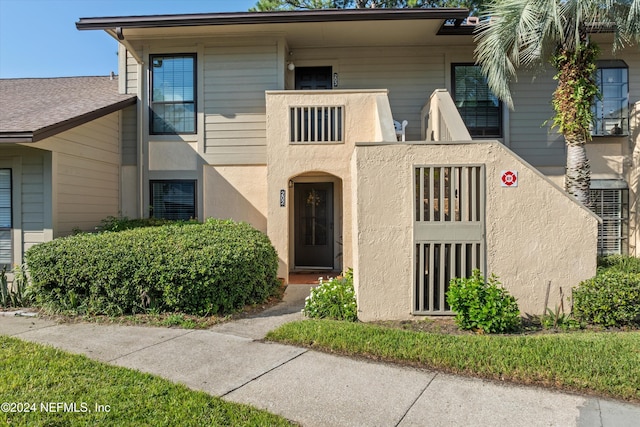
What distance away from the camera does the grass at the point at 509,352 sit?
3.62 meters

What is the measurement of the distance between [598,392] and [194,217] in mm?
8406

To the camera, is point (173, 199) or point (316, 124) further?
point (173, 199)

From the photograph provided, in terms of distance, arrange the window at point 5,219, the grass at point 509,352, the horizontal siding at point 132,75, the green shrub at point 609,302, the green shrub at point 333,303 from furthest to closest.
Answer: the horizontal siding at point 132,75
the window at point 5,219
the green shrub at point 333,303
the green shrub at point 609,302
the grass at point 509,352

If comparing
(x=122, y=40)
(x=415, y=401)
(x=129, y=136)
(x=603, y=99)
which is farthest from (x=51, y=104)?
(x=603, y=99)

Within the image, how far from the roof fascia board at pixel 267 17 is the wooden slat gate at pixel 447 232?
472 centimetres

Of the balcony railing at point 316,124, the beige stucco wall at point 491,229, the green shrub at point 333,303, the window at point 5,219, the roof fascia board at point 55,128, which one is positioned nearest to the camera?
the beige stucco wall at point 491,229

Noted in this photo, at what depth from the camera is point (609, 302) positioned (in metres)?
5.00

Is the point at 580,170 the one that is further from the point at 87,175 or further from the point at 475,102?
the point at 87,175

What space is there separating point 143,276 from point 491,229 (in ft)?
16.7

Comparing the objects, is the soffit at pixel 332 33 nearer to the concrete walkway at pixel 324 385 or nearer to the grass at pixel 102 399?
the concrete walkway at pixel 324 385

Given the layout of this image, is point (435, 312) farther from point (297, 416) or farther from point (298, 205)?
point (298, 205)

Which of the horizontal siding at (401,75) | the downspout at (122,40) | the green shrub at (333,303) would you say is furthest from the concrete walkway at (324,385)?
the horizontal siding at (401,75)

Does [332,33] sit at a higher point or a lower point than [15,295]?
higher

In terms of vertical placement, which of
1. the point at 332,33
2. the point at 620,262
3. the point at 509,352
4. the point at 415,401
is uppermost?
the point at 332,33
